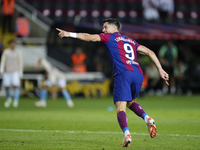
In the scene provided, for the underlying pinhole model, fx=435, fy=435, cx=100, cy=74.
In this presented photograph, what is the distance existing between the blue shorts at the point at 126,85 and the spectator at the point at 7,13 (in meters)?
18.6

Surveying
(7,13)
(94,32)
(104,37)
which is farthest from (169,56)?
(104,37)

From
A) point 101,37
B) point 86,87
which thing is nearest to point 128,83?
point 101,37

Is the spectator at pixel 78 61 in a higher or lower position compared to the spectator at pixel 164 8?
lower

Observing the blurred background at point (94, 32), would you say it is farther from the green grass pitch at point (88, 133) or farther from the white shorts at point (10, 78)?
the green grass pitch at point (88, 133)

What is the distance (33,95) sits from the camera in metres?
20.2

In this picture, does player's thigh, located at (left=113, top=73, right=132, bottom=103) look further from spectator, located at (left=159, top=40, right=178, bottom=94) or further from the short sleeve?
spectator, located at (left=159, top=40, right=178, bottom=94)

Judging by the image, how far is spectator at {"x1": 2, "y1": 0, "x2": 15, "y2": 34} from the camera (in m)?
24.4

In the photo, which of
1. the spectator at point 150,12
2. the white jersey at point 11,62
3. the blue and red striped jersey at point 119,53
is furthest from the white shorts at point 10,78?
the spectator at point 150,12

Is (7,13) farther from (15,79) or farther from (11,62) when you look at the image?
(15,79)

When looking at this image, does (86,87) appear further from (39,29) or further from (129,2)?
(129,2)

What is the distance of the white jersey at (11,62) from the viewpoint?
1512cm

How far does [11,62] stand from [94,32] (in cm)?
815

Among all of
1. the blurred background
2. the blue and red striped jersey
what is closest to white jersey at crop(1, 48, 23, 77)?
the blurred background

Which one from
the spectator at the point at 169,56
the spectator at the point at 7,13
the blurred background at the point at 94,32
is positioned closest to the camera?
the blurred background at the point at 94,32
